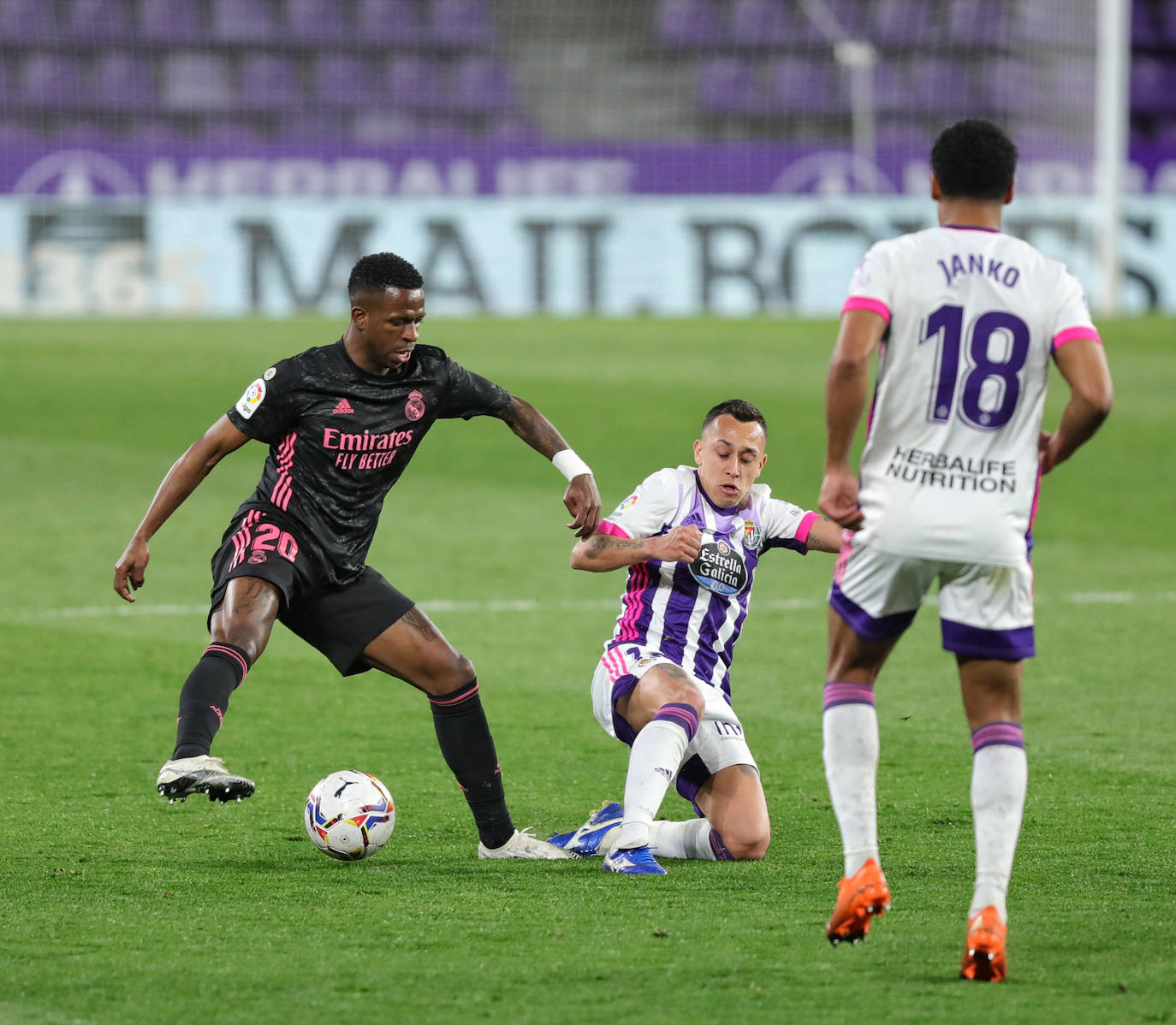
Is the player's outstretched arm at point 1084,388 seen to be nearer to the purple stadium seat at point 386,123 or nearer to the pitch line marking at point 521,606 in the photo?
the pitch line marking at point 521,606

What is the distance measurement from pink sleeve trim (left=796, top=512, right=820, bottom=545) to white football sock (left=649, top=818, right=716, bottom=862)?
947mm

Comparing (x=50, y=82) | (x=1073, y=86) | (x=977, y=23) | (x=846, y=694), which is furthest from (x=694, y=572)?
(x=50, y=82)

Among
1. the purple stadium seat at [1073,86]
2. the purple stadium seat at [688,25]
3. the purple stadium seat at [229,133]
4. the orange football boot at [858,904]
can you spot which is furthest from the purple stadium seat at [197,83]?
the orange football boot at [858,904]

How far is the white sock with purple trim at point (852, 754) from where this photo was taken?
3971 mm

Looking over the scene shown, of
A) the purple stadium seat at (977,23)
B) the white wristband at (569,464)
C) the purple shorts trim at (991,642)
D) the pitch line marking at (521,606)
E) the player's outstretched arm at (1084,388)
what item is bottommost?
the pitch line marking at (521,606)

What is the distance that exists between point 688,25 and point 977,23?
660cm

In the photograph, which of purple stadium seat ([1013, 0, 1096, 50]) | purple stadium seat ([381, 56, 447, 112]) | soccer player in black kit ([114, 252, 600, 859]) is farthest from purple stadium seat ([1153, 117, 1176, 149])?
soccer player in black kit ([114, 252, 600, 859])

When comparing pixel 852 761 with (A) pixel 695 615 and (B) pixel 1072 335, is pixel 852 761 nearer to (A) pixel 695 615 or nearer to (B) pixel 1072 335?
(B) pixel 1072 335

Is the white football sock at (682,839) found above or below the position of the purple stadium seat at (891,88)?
below

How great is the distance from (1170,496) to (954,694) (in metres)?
8.39

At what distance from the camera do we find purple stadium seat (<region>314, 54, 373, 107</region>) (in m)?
35.2

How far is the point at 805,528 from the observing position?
216 inches

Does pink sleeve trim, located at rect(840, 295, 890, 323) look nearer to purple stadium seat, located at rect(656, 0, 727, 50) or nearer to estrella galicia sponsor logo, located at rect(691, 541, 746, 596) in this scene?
estrella galicia sponsor logo, located at rect(691, 541, 746, 596)

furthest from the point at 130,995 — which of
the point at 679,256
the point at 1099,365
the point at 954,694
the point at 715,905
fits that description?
the point at 679,256
